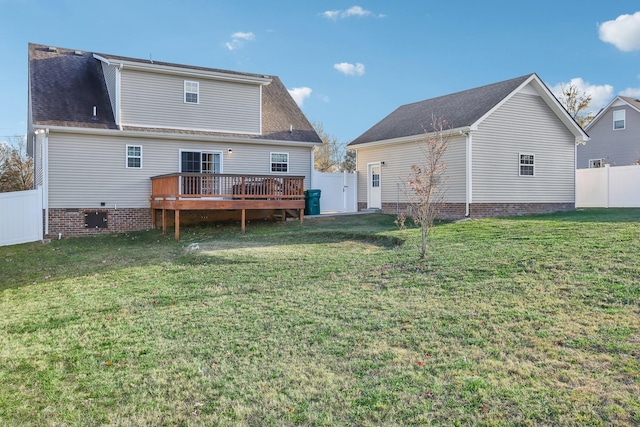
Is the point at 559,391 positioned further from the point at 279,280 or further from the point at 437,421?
the point at 279,280

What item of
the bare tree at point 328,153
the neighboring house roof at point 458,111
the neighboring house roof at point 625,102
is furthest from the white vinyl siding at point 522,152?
the bare tree at point 328,153

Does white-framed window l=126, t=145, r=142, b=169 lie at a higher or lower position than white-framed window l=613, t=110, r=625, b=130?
lower

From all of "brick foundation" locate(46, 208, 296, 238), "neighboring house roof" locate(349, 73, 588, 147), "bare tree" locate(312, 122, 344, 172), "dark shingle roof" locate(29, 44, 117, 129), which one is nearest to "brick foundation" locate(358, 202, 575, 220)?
"neighboring house roof" locate(349, 73, 588, 147)

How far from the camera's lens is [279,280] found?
779 centimetres

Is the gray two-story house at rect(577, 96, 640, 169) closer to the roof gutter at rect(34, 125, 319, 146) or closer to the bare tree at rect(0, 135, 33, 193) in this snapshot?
the roof gutter at rect(34, 125, 319, 146)

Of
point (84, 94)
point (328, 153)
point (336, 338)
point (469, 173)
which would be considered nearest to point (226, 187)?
point (84, 94)

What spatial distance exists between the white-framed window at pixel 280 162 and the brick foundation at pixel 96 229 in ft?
16.5

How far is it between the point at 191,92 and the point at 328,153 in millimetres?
22749

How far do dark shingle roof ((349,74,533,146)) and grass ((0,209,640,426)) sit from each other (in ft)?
24.8

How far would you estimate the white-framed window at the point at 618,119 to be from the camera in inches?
1078

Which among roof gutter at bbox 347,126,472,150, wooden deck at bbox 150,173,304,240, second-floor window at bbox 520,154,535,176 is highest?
roof gutter at bbox 347,126,472,150

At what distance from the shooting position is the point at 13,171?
24.9 meters

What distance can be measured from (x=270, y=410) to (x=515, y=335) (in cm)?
289

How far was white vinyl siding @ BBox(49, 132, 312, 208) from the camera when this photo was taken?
14.7 meters
